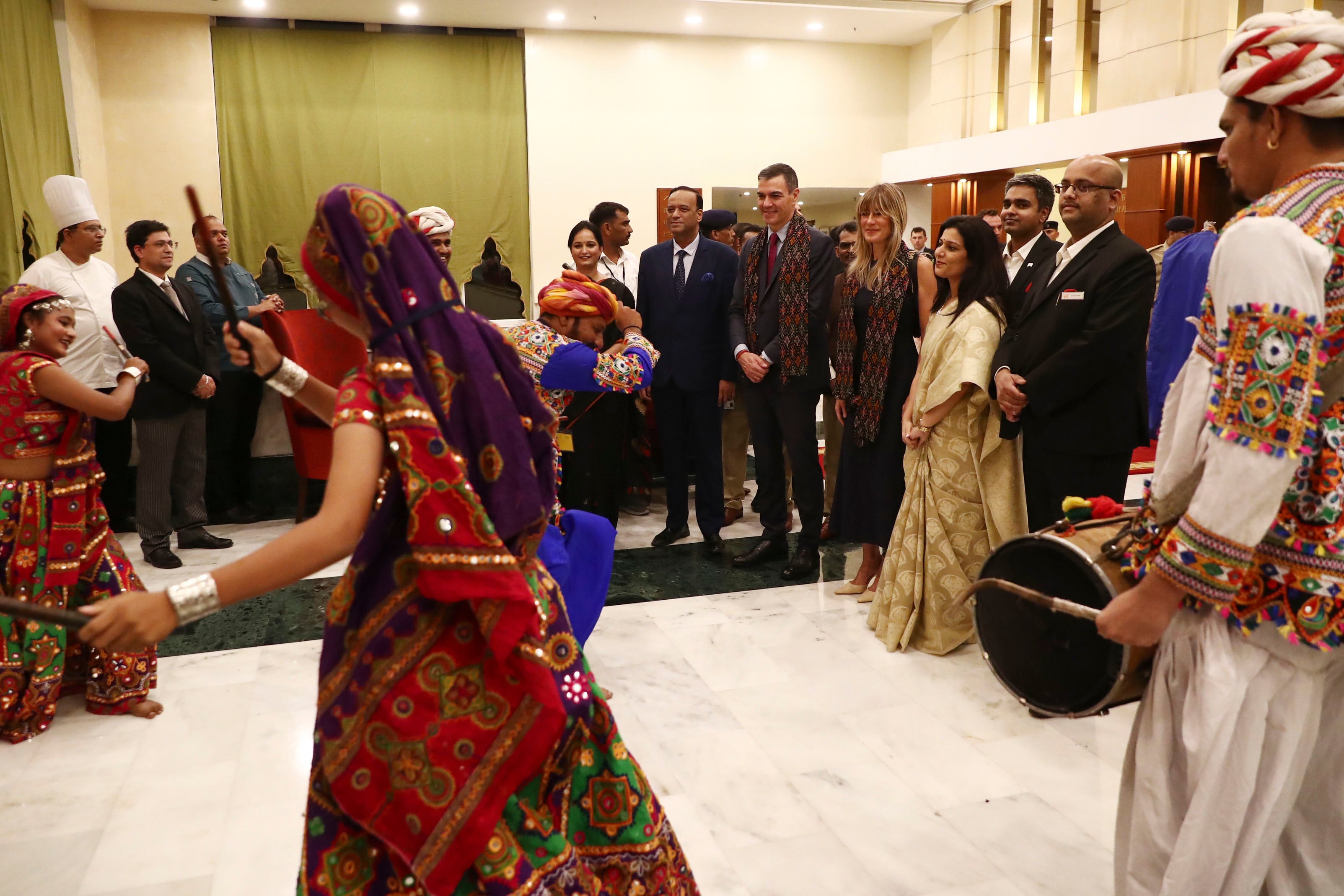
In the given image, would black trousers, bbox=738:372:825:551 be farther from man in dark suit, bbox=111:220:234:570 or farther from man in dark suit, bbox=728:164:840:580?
man in dark suit, bbox=111:220:234:570

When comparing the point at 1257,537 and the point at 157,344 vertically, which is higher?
the point at 157,344

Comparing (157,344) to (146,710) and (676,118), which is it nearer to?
(146,710)

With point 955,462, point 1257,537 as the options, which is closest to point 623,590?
point 955,462

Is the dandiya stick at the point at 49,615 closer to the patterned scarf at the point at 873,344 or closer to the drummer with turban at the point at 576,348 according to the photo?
the drummer with turban at the point at 576,348

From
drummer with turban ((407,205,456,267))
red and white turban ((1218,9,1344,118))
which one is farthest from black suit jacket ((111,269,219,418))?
red and white turban ((1218,9,1344,118))

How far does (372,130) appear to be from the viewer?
986 cm

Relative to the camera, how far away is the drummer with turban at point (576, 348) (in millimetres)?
2836

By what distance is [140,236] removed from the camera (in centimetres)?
446

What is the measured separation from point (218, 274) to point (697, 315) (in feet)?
10.8

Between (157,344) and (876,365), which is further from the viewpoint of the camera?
(157,344)

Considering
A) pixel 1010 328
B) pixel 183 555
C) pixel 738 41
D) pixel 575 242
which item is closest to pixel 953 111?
pixel 738 41

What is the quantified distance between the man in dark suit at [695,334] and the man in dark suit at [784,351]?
0.13 m

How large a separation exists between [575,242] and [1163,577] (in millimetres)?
3511

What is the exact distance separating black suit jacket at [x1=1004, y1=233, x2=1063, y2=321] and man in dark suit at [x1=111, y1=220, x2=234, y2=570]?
11.9ft
